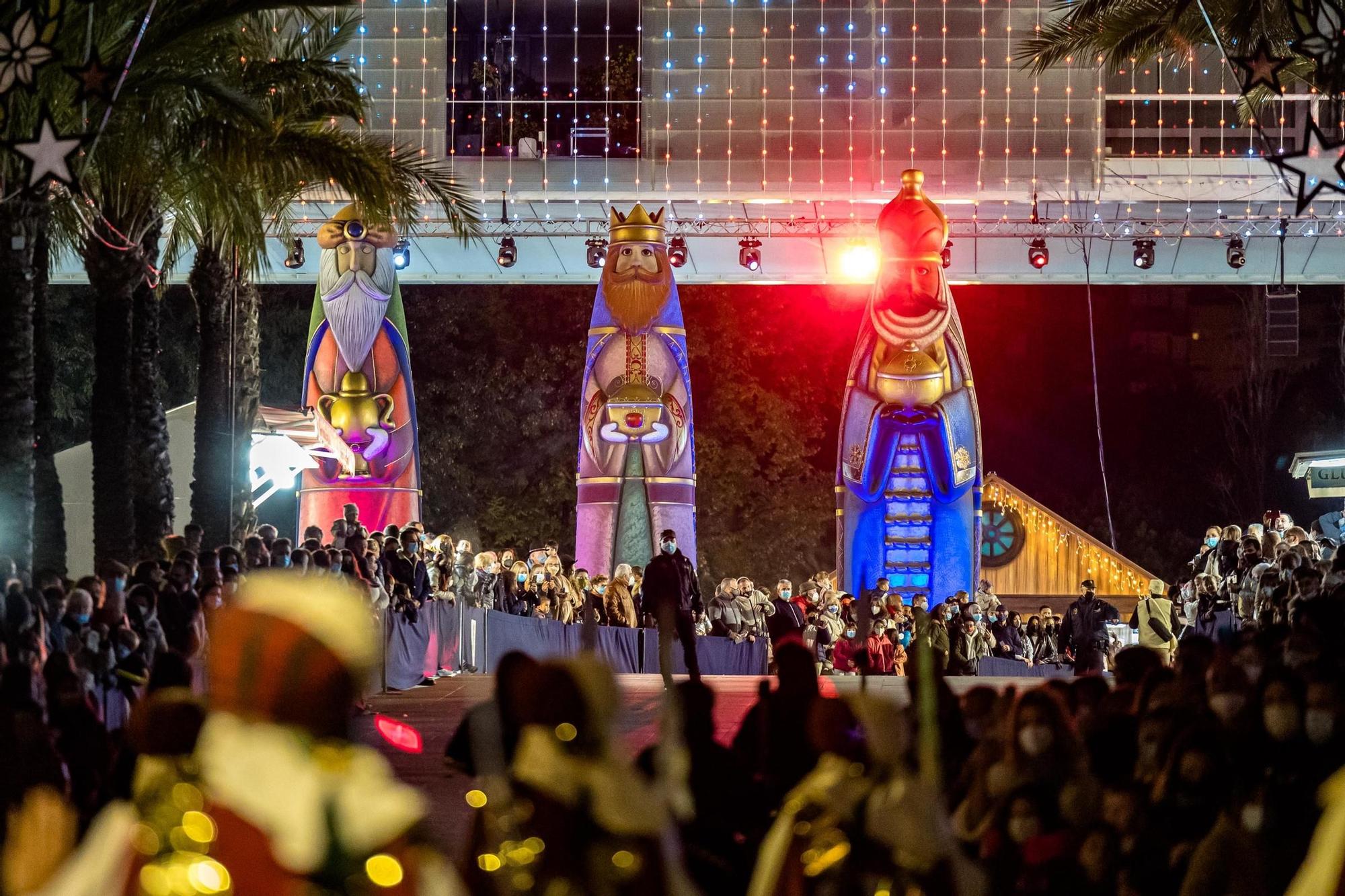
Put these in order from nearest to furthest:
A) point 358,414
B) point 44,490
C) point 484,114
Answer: point 44,490 → point 358,414 → point 484,114

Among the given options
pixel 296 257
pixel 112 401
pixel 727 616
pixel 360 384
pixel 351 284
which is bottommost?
pixel 727 616

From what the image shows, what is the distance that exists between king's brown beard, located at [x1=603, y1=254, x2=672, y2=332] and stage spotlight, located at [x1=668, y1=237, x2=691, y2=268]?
5.71 ft

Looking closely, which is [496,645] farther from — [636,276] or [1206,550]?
[1206,550]

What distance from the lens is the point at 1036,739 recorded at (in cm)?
567

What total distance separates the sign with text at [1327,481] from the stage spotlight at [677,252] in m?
10.7

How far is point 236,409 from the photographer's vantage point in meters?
17.0

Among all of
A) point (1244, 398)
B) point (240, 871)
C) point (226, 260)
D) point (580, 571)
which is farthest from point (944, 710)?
point (1244, 398)

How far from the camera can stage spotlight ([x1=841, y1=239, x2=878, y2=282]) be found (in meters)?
26.9

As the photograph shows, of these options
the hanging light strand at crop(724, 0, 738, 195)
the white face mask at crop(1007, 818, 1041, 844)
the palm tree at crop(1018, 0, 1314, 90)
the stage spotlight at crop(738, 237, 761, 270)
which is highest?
the hanging light strand at crop(724, 0, 738, 195)

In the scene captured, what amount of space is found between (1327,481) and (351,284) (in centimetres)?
1567

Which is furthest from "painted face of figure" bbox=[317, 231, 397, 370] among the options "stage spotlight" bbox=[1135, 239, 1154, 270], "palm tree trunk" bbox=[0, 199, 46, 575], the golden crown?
"palm tree trunk" bbox=[0, 199, 46, 575]

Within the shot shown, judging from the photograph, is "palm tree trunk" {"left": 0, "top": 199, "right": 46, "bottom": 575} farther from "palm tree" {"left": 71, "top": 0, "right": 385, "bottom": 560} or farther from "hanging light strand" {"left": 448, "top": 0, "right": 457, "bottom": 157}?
"hanging light strand" {"left": 448, "top": 0, "right": 457, "bottom": 157}

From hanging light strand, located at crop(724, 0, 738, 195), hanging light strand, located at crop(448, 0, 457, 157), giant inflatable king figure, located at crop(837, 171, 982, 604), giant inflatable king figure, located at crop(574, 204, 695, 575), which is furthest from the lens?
hanging light strand, located at crop(448, 0, 457, 157)

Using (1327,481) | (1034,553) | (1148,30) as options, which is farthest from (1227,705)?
(1034,553)
